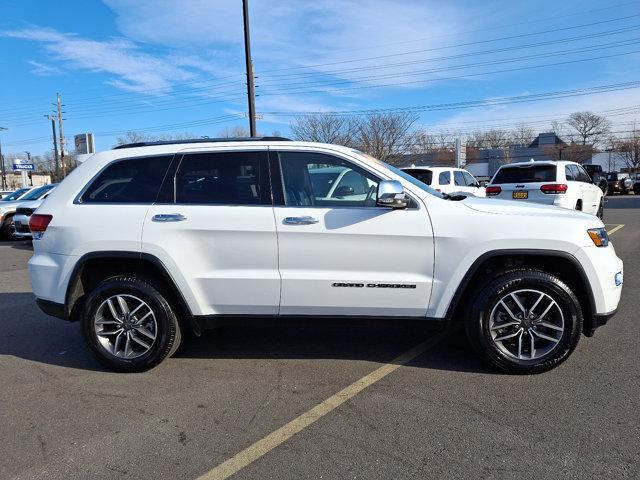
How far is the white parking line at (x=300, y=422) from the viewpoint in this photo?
275cm

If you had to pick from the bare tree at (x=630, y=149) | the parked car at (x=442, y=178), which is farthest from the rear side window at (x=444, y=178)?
the bare tree at (x=630, y=149)

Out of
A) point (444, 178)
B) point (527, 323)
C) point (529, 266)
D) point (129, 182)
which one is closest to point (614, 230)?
point (444, 178)

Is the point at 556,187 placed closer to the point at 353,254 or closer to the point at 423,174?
the point at 423,174

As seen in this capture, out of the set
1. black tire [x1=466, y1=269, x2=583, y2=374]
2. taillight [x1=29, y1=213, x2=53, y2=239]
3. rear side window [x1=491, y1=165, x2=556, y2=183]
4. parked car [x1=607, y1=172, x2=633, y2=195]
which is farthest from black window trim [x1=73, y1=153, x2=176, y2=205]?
parked car [x1=607, y1=172, x2=633, y2=195]

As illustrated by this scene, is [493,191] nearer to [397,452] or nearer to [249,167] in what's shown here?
[249,167]

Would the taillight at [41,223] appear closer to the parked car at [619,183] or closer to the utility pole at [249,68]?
the utility pole at [249,68]

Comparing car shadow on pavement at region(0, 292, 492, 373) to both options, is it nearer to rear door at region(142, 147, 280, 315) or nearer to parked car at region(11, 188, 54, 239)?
rear door at region(142, 147, 280, 315)

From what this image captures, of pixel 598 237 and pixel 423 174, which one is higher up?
pixel 423 174

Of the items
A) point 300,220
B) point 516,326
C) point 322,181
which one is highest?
point 322,181

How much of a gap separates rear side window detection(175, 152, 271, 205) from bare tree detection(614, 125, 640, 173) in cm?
8071

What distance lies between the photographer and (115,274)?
4215 mm

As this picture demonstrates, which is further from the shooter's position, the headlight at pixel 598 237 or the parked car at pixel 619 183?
the parked car at pixel 619 183

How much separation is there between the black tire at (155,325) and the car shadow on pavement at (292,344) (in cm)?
28

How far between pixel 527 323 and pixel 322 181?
6.40 ft
